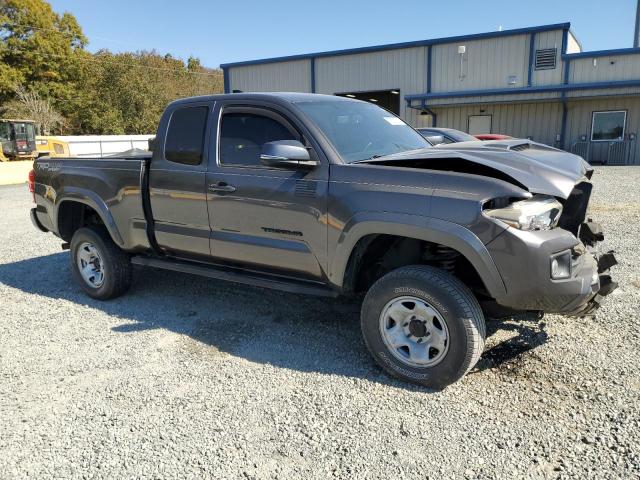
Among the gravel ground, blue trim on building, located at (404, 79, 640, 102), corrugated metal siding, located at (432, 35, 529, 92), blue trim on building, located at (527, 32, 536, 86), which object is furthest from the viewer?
corrugated metal siding, located at (432, 35, 529, 92)

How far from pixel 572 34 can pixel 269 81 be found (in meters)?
16.4

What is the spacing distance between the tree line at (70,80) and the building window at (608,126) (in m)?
35.1

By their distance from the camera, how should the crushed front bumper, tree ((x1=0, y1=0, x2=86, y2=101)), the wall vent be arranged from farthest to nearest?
tree ((x1=0, y1=0, x2=86, y2=101)) < the wall vent < the crushed front bumper

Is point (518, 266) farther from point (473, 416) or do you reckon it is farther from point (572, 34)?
point (572, 34)

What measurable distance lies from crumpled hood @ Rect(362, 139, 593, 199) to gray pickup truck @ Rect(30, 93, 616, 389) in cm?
1

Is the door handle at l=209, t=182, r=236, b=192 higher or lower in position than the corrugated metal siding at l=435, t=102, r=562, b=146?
lower

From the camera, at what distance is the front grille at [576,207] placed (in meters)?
3.74

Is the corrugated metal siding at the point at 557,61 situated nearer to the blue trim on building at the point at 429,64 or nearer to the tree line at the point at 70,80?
the blue trim on building at the point at 429,64

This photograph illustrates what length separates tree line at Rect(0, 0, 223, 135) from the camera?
147 ft

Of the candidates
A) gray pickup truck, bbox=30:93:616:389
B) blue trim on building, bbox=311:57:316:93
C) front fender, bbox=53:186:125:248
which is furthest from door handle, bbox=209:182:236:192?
blue trim on building, bbox=311:57:316:93

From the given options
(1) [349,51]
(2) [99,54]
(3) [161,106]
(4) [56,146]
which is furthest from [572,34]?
(2) [99,54]

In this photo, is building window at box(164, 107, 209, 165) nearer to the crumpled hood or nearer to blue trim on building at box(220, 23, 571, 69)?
the crumpled hood

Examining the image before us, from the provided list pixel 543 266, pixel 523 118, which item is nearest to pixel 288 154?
pixel 543 266

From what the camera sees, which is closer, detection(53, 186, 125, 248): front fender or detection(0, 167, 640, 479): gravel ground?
detection(0, 167, 640, 479): gravel ground
